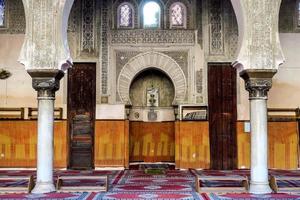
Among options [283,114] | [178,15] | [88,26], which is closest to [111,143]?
[88,26]

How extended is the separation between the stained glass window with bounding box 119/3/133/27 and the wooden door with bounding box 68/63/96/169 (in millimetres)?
1620

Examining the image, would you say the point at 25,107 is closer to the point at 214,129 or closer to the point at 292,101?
the point at 214,129

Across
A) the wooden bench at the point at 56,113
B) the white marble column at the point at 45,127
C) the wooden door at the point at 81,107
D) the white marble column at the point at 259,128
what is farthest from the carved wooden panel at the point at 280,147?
the white marble column at the point at 45,127

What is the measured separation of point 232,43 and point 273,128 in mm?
2641

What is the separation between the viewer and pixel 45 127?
9281 millimetres

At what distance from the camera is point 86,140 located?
14.2 m

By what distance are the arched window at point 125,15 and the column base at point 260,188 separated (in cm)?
704

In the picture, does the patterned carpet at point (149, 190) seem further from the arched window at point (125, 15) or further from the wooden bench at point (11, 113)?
the arched window at point (125, 15)

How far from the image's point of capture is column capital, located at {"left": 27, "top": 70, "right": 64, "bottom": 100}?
931cm

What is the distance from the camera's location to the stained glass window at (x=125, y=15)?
48.2 feet

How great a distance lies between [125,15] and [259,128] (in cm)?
678

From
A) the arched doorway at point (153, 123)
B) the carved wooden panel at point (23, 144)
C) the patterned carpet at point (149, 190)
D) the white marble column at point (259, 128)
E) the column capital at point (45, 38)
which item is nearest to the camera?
the patterned carpet at point (149, 190)

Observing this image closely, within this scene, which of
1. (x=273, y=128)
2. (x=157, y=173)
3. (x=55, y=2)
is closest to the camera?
(x=55, y=2)

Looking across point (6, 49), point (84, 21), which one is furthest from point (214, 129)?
point (6, 49)
